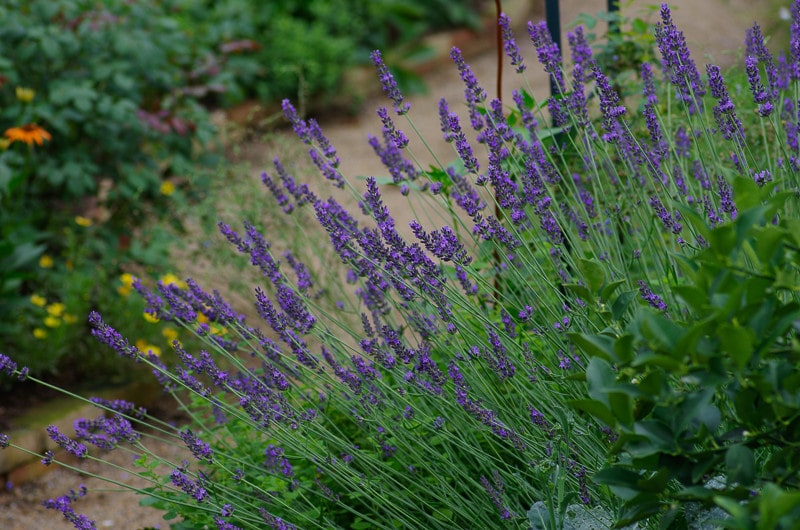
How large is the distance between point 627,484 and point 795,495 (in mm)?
315

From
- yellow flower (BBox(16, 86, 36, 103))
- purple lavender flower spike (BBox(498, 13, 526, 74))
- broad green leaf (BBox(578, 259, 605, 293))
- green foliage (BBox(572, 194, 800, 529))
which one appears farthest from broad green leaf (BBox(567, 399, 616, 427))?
yellow flower (BBox(16, 86, 36, 103))

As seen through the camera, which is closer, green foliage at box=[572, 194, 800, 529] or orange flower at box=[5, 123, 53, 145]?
green foliage at box=[572, 194, 800, 529]

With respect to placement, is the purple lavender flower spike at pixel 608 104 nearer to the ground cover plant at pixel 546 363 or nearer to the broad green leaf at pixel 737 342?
the ground cover plant at pixel 546 363

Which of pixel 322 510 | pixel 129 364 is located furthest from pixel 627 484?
pixel 129 364

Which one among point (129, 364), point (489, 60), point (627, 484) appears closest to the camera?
point (627, 484)

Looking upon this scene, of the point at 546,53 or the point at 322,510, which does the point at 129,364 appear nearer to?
the point at 322,510

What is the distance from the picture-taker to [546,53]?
2035 millimetres

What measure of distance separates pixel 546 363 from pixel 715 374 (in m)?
1.09

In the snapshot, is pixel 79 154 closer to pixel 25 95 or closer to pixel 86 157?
pixel 86 157

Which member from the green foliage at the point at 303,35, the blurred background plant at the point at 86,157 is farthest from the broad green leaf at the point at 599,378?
the green foliage at the point at 303,35

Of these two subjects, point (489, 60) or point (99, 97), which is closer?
point (99, 97)

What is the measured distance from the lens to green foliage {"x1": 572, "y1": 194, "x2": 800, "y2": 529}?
1.03 metres

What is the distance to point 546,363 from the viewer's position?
215cm

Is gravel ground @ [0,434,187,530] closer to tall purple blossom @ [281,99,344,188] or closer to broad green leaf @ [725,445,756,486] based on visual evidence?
tall purple blossom @ [281,99,344,188]
